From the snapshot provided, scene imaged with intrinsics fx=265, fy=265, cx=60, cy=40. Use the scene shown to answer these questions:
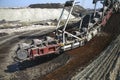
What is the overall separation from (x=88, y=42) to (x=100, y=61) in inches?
217

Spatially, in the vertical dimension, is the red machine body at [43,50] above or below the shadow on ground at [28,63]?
above

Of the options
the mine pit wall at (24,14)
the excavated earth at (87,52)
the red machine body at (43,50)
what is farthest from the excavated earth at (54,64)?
the mine pit wall at (24,14)

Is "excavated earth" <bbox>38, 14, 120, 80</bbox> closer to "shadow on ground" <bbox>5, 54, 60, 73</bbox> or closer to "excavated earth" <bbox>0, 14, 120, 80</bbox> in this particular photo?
"excavated earth" <bbox>0, 14, 120, 80</bbox>

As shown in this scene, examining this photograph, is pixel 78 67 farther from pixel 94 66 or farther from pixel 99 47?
pixel 99 47

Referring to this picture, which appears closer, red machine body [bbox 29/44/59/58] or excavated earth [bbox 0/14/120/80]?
excavated earth [bbox 0/14/120/80]

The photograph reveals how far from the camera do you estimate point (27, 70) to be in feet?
51.5

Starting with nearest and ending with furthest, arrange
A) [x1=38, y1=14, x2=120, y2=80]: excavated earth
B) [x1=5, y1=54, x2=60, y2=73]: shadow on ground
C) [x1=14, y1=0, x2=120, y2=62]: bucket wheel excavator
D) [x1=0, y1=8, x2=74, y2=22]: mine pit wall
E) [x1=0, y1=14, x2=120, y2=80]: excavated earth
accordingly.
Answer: [x1=38, y1=14, x2=120, y2=80]: excavated earth, [x1=0, y1=14, x2=120, y2=80]: excavated earth, [x1=14, y1=0, x2=120, y2=62]: bucket wheel excavator, [x1=5, y1=54, x2=60, y2=73]: shadow on ground, [x1=0, y1=8, x2=74, y2=22]: mine pit wall

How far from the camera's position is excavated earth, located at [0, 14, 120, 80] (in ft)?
47.0

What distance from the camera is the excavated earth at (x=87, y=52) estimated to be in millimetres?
14033

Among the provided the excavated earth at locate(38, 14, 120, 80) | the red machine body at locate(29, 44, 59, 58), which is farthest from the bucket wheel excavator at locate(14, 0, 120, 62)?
the excavated earth at locate(38, 14, 120, 80)

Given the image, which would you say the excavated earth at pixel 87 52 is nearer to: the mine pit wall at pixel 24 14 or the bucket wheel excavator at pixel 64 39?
the bucket wheel excavator at pixel 64 39

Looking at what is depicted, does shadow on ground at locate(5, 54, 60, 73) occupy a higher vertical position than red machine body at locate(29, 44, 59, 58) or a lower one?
lower

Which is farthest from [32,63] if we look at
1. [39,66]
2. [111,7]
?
[111,7]

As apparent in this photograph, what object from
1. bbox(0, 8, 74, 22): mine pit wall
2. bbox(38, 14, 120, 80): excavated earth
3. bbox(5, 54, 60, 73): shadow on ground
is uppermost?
bbox(38, 14, 120, 80): excavated earth
